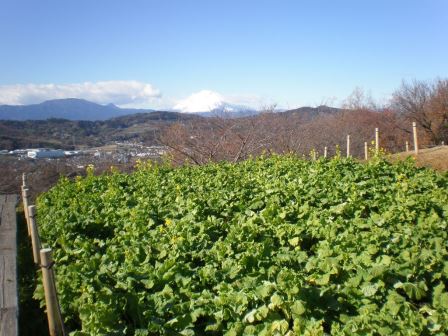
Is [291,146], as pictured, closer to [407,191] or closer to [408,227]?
[407,191]

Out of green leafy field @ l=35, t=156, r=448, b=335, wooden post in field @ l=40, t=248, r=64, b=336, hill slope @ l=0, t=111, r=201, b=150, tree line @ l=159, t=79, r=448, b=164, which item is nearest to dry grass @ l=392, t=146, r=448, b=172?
tree line @ l=159, t=79, r=448, b=164

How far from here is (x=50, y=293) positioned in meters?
3.23

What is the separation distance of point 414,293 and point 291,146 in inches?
1052

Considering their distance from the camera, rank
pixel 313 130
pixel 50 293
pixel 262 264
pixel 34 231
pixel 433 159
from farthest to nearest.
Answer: pixel 313 130 < pixel 433 159 < pixel 34 231 < pixel 262 264 < pixel 50 293

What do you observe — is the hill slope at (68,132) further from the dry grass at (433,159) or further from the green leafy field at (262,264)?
the green leafy field at (262,264)

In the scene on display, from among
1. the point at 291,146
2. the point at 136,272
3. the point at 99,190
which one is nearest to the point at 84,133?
the point at 291,146

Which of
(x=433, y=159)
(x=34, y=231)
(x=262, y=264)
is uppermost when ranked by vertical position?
(x=34, y=231)

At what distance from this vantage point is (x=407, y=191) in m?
6.34

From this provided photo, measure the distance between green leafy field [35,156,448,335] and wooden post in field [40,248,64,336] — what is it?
0.18m

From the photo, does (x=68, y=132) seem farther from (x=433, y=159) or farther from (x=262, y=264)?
(x=262, y=264)

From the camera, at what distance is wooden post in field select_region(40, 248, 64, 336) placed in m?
3.19

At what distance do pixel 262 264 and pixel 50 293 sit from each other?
1737 millimetres

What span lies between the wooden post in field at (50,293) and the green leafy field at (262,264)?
18cm

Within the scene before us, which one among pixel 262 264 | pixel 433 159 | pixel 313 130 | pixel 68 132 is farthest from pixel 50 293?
pixel 68 132
